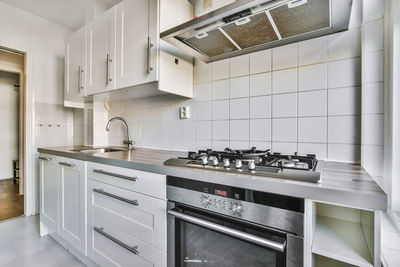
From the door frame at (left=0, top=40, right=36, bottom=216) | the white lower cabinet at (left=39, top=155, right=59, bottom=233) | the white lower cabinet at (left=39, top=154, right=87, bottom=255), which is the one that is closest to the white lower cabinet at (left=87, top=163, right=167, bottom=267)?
the white lower cabinet at (left=39, top=154, right=87, bottom=255)

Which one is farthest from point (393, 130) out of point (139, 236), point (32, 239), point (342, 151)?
point (32, 239)

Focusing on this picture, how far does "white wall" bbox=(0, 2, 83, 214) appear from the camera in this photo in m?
2.29

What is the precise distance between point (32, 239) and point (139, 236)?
157cm

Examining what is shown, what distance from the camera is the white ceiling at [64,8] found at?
2158mm

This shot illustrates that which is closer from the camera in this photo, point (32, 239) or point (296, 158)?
point (296, 158)

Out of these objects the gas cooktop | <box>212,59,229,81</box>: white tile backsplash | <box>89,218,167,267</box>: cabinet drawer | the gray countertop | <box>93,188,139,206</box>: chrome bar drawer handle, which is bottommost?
<box>89,218,167,267</box>: cabinet drawer

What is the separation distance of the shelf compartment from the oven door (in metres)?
0.13

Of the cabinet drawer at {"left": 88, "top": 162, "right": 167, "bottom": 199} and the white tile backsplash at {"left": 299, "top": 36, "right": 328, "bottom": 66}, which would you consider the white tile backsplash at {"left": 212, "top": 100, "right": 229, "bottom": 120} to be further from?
the cabinet drawer at {"left": 88, "top": 162, "right": 167, "bottom": 199}

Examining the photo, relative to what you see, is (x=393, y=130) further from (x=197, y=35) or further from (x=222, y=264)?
(x=197, y=35)

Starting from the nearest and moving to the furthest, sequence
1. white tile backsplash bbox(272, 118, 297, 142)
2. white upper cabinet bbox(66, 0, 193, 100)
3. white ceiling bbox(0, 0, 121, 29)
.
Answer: white tile backsplash bbox(272, 118, 297, 142) < white upper cabinet bbox(66, 0, 193, 100) < white ceiling bbox(0, 0, 121, 29)

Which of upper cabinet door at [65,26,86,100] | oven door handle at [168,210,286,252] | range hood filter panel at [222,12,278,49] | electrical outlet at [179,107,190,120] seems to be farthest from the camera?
upper cabinet door at [65,26,86,100]

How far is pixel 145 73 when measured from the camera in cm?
142

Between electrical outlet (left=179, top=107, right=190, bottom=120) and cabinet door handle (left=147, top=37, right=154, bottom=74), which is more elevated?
cabinet door handle (left=147, top=37, right=154, bottom=74)

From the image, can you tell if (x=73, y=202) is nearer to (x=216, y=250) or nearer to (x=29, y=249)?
(x=29, y=249)
